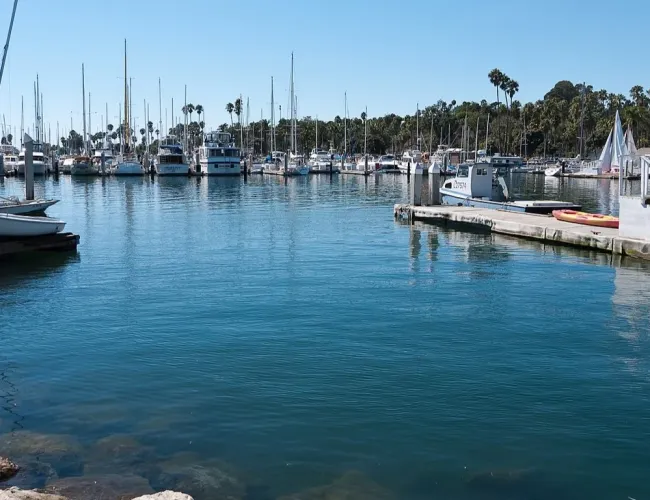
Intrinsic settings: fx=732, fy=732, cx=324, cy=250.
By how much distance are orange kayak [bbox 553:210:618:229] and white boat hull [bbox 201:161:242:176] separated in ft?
248

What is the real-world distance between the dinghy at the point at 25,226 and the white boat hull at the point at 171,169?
75.9m

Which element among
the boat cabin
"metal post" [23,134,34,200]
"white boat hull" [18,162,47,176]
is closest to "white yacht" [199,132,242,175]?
"white boat hull" [18,162,47,176]

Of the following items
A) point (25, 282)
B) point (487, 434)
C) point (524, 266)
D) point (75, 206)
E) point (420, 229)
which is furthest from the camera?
point (75, 206)

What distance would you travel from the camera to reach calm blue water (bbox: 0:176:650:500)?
10.1m

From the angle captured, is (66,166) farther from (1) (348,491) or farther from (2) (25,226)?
(1) (348,491)

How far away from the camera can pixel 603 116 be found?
148m

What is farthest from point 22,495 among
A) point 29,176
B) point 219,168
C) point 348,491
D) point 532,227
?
point 219,168

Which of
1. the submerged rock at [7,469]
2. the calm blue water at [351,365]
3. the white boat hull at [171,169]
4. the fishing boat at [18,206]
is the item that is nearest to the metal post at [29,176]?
the fishing boat at [18,206]

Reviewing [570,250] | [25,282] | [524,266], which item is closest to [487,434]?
[524,266]

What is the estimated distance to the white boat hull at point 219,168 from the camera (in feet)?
342

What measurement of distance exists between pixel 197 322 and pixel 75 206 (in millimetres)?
39488

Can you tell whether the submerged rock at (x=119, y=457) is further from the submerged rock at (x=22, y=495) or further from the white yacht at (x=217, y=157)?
the white yacht at (x=217, y=157)

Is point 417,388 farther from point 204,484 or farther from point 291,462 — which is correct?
point 204,484

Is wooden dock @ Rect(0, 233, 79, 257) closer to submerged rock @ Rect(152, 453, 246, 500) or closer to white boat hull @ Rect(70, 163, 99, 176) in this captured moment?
submerged rock @ Rect(152, 453, 246, 500)
